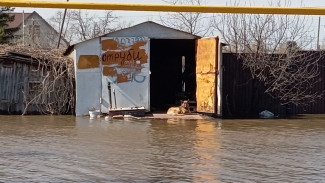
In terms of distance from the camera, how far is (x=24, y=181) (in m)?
9.10

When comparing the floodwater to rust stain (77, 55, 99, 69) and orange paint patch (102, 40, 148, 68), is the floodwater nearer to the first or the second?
rust stain (77, 55, 99, 69)

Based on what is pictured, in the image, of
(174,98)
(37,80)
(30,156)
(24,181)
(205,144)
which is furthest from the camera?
(174,98)

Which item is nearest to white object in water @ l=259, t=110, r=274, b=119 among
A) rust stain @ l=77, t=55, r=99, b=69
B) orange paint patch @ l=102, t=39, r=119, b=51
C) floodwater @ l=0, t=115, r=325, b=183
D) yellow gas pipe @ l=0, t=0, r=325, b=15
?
floodwater @ l=0, t=115, r=325, b=183

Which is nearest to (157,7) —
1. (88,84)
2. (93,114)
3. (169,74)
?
(93,114)

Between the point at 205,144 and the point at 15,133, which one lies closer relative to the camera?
the point at 205,144

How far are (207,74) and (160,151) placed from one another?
30.5ft

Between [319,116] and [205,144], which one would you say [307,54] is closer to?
[319,116]

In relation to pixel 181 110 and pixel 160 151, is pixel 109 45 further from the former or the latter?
pixel 160 151

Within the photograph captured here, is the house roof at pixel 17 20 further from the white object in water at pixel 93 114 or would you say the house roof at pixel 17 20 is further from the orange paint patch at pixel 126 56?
the white object in water at pixel 93 114

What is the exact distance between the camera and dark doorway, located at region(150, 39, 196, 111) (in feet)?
90.7

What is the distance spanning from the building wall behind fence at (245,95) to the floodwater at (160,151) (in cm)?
455

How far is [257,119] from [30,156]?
11.7 m

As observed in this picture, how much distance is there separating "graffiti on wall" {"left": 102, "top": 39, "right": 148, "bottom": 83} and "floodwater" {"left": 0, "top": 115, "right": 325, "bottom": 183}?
293cm

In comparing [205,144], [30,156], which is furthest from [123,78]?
[30,156]
